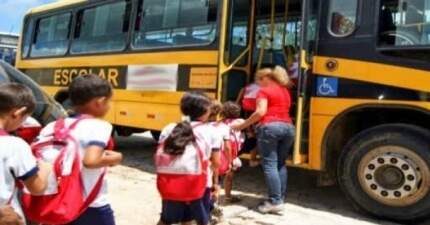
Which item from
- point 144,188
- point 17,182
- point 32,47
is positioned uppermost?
point 32,47

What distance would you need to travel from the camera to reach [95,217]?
10.3 feet

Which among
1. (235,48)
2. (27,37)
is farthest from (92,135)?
(27,37)

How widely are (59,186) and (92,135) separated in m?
0.28

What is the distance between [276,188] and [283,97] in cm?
89

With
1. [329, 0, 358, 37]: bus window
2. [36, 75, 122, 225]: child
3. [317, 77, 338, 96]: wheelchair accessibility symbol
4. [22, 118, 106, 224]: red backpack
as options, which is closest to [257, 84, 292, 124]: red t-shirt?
[317, 77, 338, 96]: wheelchair accessibility symbol

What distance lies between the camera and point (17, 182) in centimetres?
269

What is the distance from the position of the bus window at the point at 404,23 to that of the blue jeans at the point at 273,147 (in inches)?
48.6

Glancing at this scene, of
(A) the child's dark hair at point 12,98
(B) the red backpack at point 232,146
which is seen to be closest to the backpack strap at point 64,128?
(A) the child's dark hair at point 12,98

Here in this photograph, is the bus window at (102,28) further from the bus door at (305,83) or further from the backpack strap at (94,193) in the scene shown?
the backpack strap at (94,193)

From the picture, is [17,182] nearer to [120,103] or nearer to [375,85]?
[375,85]

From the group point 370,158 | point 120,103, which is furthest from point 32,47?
point 370,158

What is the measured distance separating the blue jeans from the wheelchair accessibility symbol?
1.55 ft

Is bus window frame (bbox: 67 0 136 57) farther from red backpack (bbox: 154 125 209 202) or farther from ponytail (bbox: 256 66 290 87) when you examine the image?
red backpack (bbox: 154 125 209 202)

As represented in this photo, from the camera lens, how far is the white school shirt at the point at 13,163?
8.52 feet
